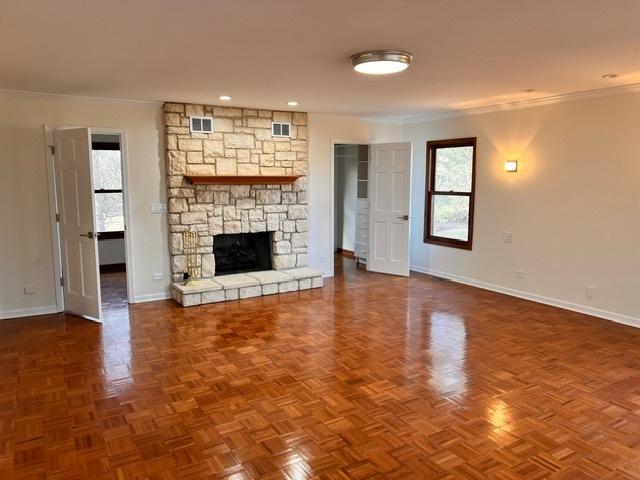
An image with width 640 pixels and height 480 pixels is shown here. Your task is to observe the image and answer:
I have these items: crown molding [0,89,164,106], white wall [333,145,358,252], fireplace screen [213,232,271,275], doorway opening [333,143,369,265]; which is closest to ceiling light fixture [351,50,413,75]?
crown molding [0,89,164,106]

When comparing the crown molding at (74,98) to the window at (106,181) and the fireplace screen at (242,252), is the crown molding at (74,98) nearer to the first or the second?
the fireplace screen at (242,252)

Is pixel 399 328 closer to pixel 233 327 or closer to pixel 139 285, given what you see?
pixel 233 327

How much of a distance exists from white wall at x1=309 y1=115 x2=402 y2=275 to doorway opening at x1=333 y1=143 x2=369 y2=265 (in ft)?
2.02

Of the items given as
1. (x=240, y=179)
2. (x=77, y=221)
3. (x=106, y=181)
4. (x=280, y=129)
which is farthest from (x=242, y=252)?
(x=106, y=181)

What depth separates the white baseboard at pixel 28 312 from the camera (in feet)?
16.1

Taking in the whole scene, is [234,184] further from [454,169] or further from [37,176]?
[454,169]

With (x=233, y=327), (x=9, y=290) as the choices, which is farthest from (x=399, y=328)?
(x=9, y=290)

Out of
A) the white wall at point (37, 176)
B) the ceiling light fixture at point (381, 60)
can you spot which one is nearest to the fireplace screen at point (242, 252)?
the white wall at point (37, 176)

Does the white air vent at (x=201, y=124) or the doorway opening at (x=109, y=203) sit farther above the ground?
the white air vent at (x=201, y=124)

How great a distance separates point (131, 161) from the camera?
532 centimetres

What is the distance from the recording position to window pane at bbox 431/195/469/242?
643 cm

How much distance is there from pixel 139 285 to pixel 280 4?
407 cm

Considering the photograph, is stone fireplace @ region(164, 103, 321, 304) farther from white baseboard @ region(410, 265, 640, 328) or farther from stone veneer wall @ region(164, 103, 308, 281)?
white baseboard @ region(410, 265, 640, 328)

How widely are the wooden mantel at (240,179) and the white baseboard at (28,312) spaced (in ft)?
6.72
